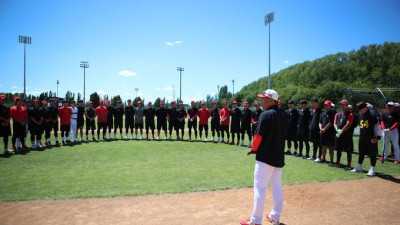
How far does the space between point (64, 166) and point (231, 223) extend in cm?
642

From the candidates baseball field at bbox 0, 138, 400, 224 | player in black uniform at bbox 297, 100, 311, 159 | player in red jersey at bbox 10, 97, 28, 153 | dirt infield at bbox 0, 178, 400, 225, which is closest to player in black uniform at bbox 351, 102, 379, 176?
baseball field at bbox 0, 138, 400, 224

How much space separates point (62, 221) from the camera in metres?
4.26

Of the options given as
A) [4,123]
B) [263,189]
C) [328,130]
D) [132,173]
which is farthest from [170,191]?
[4,123]

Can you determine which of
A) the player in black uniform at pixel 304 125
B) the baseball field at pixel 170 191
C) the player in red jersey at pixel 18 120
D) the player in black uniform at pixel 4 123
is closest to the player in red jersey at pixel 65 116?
the player in red jersey at pixel 18 120

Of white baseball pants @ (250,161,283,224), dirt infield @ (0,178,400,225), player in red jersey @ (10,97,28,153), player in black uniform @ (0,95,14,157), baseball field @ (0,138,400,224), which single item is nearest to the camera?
white baseball pants @ (250,161,283,224)

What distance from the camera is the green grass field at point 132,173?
5.88m

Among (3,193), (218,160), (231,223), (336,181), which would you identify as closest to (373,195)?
(336,181)

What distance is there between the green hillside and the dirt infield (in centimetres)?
4581

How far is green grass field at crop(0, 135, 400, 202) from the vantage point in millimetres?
5875

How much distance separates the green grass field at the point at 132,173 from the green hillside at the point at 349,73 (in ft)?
143

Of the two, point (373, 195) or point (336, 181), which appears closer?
point (373, 195)

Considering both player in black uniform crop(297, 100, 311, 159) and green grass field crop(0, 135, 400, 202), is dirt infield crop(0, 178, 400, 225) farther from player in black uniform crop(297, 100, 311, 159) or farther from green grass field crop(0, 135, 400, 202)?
player in black uniform crop(297, 100, 311, 159)

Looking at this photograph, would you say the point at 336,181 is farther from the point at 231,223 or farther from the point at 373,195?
the point at 231,223

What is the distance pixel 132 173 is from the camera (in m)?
7.43
